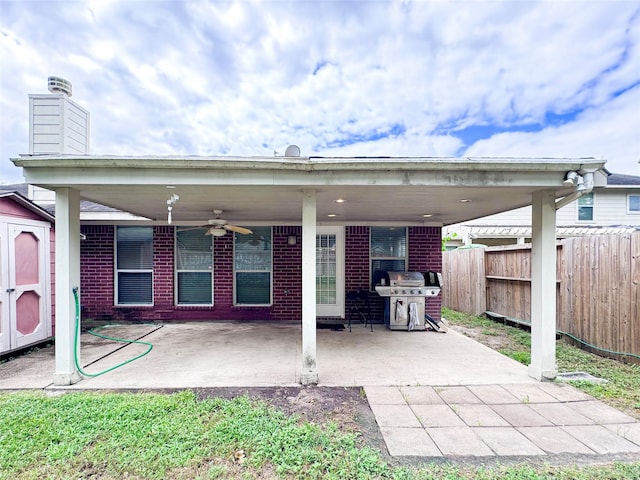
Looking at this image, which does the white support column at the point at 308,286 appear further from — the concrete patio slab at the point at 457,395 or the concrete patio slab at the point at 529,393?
the concrete patio slab at the point at 529,393

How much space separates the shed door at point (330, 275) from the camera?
727 cm

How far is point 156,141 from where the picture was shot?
582 inches

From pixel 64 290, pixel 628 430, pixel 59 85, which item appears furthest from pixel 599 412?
pixel 59 85

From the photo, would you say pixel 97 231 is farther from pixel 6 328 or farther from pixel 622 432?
pixel 622 432

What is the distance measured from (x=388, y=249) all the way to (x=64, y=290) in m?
5.97

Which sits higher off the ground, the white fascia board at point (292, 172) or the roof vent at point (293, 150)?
the roof vent at point (293, 150)

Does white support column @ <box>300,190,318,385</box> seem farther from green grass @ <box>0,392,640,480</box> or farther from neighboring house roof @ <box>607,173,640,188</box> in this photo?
neighboring house roof @ <box>607,173,640,188</box>

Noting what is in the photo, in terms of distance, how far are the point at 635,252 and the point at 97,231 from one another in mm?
9848

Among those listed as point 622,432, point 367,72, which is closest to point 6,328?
point 622,432

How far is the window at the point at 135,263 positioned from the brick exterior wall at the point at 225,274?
14 cm

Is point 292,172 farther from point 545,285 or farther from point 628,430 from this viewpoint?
point 628,430

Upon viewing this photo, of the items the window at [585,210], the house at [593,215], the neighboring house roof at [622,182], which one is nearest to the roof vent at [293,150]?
the house at [593,215]

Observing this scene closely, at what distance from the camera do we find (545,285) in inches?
147

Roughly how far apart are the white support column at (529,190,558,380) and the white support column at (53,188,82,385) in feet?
18.5
